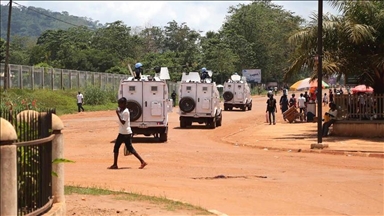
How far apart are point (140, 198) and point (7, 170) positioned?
5.37 metres

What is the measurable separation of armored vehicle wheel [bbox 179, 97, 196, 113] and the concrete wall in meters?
8.15

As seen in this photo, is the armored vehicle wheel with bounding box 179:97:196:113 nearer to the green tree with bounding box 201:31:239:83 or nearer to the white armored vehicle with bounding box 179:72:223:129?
the white armored vehicle with bounding box 179:72:223:129

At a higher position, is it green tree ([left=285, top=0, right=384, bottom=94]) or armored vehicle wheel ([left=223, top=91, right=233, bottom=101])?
green tree ([left=285, top=0, right=384, bottom=94])

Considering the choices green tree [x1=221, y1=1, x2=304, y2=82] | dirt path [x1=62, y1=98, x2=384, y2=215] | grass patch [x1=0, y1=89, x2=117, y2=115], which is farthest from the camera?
green tree [x1=221, y1=1, x2=304, y2=82]

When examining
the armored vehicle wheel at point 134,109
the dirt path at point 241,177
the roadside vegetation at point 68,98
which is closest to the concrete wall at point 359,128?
the dirt path at point 241,177

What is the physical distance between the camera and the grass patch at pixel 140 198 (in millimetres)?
12117

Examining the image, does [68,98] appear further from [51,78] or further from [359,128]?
[359,128]

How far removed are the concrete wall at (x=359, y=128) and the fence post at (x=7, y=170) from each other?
75.3 feet

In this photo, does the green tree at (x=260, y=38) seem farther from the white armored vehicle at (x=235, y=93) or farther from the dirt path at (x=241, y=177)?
the dirt path at (x=241, y=177)

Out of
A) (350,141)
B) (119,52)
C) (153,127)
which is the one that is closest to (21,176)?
(153,127)

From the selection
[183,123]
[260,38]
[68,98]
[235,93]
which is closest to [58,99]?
[68,98]

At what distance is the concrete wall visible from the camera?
28758mm

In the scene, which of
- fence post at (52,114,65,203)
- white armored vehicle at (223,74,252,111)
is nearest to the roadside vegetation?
white armored vehicle at (223,74,252,111)

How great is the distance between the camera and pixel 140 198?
1292 cm
